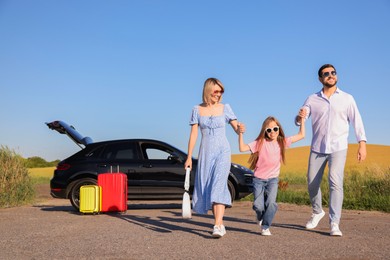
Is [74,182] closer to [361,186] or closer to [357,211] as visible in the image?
[357,211]

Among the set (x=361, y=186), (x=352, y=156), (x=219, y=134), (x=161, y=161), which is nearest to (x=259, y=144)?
(x=219, y=134)

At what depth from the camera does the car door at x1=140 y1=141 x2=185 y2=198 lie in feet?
40.7

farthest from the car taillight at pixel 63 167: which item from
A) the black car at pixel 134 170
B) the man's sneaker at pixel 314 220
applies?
the man's sneaker at pixel 314 220

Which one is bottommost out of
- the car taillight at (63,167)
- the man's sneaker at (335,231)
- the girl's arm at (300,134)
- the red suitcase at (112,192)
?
the man's sneaker at (335,231)

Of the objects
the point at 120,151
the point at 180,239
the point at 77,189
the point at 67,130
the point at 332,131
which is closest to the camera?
the point at 180,239

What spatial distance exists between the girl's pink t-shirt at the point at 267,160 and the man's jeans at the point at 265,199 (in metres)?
0.08

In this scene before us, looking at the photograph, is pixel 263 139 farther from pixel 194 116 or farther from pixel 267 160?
pixel 194 116

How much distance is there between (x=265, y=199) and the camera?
24.5 ft

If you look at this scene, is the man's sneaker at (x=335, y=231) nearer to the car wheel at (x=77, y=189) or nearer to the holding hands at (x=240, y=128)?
the holding hands at (x=240, y=128)

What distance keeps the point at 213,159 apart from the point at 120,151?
18.9ft

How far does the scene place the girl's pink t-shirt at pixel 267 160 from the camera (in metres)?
7.39

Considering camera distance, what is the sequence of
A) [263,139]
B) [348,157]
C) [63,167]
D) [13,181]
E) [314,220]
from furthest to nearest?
[348,157], [13,181], [63,167], [314,220], [263,139]

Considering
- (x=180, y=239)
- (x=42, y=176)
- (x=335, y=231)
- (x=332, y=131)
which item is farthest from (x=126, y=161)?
(x=42, y=176)

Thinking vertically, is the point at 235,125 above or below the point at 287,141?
above
